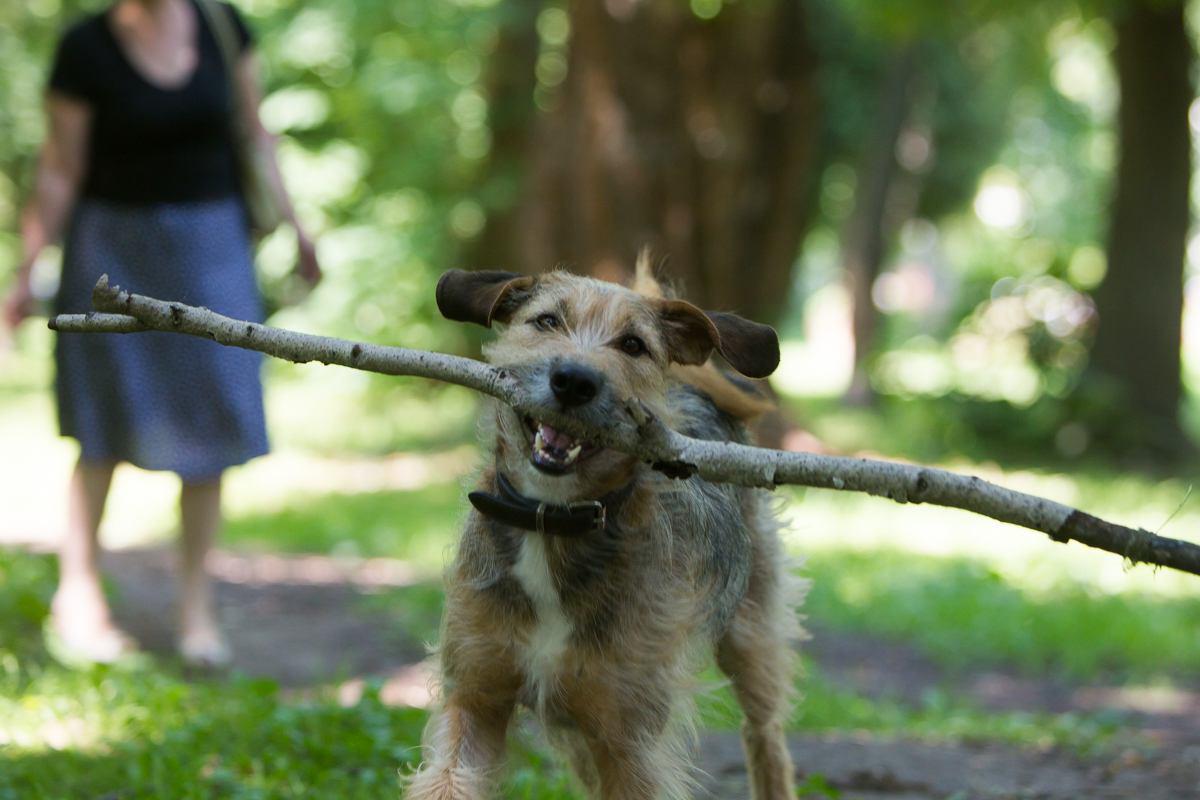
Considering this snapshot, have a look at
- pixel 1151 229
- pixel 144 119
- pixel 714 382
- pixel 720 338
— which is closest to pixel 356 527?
pixel 144 119

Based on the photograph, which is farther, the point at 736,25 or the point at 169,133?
the point at 736,25

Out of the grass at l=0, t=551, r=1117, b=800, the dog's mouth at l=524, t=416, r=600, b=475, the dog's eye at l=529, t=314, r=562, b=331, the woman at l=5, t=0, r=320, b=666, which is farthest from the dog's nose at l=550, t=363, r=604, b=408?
the woman at l=5, t=0, r=320, b=666

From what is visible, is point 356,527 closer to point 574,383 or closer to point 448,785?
point 448,785

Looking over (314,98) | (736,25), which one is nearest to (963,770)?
(736,25)

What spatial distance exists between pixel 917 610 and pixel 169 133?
198 inches

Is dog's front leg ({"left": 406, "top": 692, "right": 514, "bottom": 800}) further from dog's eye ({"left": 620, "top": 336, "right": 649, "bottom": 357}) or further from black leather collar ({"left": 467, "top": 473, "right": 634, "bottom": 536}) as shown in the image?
dog's eye ({"left": 620, "top": 336, "right": 649, "bottom": 357})

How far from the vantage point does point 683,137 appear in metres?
11.3

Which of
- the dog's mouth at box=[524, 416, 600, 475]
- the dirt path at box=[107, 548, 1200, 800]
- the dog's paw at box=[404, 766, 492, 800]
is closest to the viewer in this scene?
the dog's mouth at box=[524, 416, 600, 475]

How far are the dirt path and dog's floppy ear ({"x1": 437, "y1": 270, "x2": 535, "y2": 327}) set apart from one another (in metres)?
1.91

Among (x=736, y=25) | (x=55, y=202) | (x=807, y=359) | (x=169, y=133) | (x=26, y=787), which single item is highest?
(x=736, y=25)

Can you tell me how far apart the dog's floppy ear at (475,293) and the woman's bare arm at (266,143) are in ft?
8.60

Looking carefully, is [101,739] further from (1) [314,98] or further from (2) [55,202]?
(1) [314,98]

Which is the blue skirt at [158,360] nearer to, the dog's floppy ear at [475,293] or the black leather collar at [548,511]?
the dog's floppy ear at [475,293]

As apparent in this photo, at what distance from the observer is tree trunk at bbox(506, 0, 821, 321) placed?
439 inches
